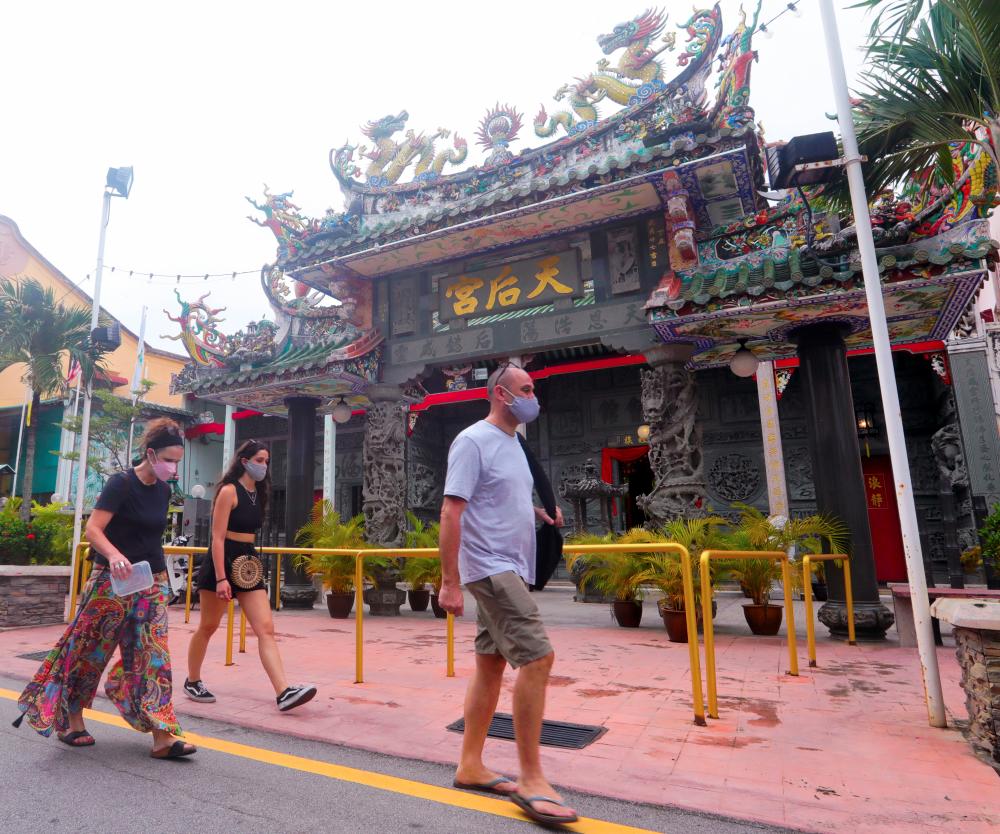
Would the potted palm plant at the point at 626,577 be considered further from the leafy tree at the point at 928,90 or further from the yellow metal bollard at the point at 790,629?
the leafy tree at the point at 928,90

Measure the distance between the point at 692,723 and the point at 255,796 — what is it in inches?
98.6

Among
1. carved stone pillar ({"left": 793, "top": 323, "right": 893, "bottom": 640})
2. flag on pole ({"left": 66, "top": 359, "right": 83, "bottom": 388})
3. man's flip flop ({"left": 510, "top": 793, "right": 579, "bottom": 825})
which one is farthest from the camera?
flag on pole ({"left": 66, "top": 359, "right": 83, "bottom": 388})

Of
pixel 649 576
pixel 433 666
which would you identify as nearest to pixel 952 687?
pixel 649 576

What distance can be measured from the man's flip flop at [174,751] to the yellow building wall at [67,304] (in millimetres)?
25228

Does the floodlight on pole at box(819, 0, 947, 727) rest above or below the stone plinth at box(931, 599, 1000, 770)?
above

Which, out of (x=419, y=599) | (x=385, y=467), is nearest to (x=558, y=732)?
(x=419, y=599)

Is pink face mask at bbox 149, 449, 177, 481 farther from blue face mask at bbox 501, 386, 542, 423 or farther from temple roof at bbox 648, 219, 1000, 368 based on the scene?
temple roof at bbox 648, 219, 1000, 368

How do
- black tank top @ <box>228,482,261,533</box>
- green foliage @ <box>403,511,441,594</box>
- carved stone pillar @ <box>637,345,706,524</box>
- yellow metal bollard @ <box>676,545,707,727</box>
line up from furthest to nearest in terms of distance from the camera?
green foliage @ <box>403,511,441,594</box>
carved stone pillar @ <box>637,345,706,524</box>
black tank top @ <box>228,482,261,533</box>
yellow metal bollard @ <box>676,545,707,727</box>

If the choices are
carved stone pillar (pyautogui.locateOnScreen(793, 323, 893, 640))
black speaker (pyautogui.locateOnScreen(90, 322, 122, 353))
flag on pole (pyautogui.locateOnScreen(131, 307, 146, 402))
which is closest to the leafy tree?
carved stone pillar (pyautogui.locateOnScreen(793, 323, 893, 640))

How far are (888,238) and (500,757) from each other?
6.63 metres

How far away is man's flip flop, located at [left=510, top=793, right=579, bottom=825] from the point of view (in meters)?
2.52

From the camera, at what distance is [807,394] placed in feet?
25.8

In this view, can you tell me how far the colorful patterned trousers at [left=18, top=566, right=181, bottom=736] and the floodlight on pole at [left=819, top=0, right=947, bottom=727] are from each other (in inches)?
171

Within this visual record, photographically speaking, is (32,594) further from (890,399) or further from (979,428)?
(979,428)
